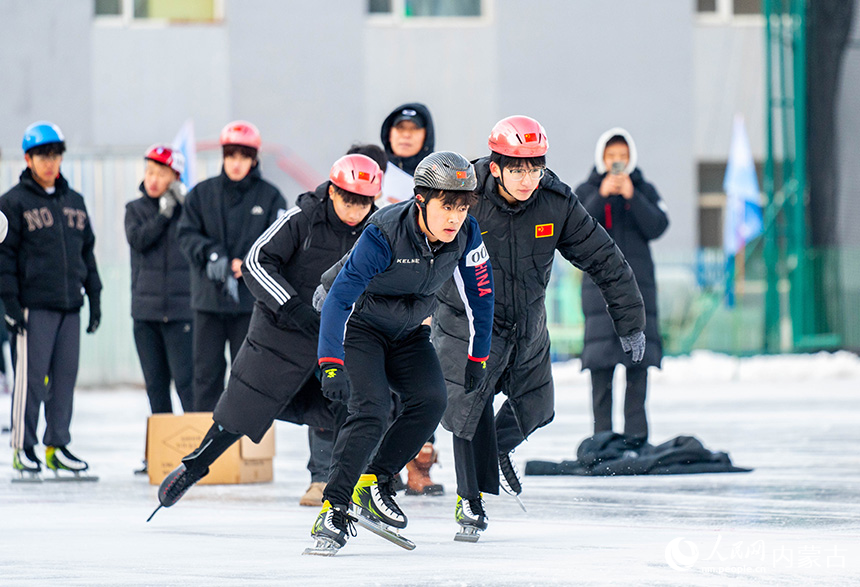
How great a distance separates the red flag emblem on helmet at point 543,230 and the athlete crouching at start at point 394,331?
0.42m

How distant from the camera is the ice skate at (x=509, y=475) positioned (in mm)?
6595

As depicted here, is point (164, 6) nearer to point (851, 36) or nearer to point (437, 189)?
point (851, 36)

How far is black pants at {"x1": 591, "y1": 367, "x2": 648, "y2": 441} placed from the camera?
8.59 meters

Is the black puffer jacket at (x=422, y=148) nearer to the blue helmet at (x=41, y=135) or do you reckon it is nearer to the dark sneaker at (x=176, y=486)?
the blue helmet at (x=41, y=135)

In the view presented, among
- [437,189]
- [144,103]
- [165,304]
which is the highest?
[144,103]

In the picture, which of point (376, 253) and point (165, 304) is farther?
point (165, 304)

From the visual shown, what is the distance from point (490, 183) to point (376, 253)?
38.1 inches

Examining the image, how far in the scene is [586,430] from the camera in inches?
432

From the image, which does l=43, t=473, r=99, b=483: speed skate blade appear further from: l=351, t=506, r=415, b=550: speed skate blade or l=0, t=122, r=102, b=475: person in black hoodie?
l=351, t=506, r=415, b=550: speed skate blade

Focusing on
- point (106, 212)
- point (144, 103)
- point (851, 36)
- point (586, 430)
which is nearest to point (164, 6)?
point (144, 103)

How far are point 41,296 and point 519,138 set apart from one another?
3720 millimetres

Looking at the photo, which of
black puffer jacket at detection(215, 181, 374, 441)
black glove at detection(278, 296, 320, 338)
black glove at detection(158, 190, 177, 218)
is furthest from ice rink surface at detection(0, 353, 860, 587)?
black glove at detection(158, 190, 177, 218)

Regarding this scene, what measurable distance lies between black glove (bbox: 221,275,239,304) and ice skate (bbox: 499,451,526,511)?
84.1 inches

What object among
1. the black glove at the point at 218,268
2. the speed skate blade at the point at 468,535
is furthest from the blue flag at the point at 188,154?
the speed skate blade at the point at 468,535
